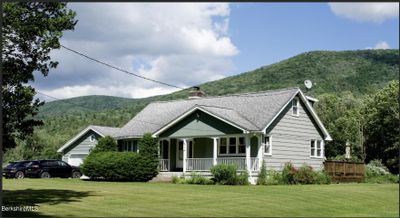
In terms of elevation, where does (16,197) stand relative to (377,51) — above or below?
below

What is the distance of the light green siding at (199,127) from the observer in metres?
32.0

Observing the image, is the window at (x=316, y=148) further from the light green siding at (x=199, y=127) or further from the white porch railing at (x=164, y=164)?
the white porch railing at (x=164, y=164)

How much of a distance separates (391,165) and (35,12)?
36.4 metres

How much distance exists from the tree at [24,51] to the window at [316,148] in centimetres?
2221

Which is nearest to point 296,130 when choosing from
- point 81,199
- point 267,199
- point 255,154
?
point 255,154

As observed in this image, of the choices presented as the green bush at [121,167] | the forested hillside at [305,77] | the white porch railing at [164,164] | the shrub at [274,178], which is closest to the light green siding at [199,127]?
the white porch railing at [164,164]

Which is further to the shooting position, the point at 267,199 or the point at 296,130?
the point at 296,130

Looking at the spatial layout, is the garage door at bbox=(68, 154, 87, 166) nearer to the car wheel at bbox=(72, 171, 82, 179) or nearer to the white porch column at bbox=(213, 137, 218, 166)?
the car wheel at bbox=(72, 171, 82, 179)

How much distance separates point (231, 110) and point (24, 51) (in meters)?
18.9

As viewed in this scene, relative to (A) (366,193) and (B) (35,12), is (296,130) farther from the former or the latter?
(B) (35,12)

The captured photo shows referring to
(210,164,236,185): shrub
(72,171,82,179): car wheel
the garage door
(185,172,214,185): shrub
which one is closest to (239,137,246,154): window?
(185,172,214,185): shrub

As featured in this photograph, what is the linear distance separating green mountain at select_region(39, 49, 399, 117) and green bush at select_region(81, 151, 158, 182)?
4144 centimetres

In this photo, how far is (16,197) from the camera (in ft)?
62.1

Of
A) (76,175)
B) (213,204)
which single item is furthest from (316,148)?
(213,204)
